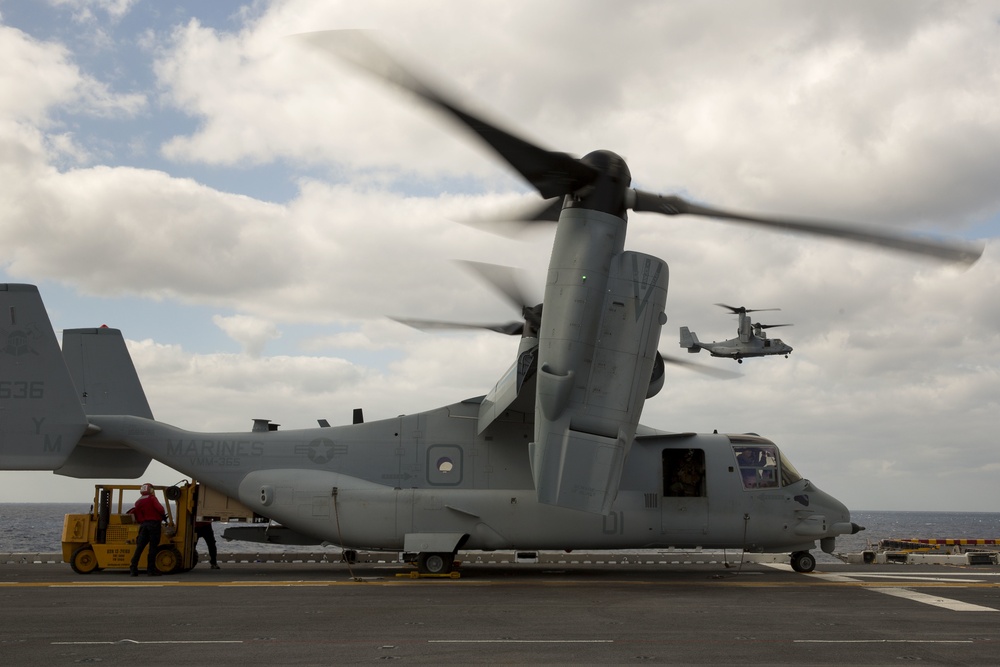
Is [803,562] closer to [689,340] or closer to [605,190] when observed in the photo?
[605,190]

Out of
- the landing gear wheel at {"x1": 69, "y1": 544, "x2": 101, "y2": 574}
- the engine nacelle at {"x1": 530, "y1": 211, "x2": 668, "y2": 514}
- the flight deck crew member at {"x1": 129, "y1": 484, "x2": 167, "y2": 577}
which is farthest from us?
the landing gear wheel at {"x1": 69, "y1": 544, "x2": 101, "y2": 574}

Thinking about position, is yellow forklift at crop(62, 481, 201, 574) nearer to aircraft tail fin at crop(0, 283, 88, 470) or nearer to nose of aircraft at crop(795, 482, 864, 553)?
aircraft tail fin at crop(0, 283, 88, 470)

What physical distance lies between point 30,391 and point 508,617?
448 inches

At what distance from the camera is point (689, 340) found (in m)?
63.2

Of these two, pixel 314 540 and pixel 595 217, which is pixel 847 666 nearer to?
pixel 595 217

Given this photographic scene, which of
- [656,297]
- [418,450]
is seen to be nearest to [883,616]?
[656,297]

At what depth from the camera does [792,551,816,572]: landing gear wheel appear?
59.5 ft

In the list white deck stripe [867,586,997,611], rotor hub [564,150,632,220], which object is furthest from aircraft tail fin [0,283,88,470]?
white deck stripe [867,586,997,611]

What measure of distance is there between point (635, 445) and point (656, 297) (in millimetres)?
4873

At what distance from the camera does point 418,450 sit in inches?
696

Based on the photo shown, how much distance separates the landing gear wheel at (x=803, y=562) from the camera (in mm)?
18125

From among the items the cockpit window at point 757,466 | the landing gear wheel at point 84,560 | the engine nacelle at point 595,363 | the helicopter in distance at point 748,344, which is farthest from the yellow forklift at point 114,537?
the helicopter in distance at point 748,344

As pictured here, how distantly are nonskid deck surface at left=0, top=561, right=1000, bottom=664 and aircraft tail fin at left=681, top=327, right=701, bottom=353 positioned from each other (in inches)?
1777

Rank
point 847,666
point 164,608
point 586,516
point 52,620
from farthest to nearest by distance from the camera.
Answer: point 586,516
point 164,608
point 52,620
point 847,666
